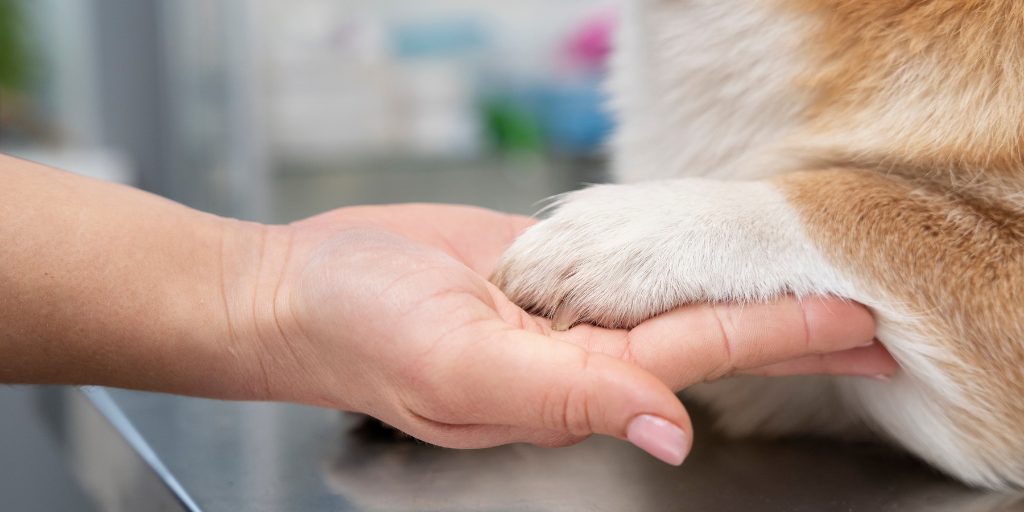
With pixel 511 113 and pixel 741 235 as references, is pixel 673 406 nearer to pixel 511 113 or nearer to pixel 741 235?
pixel 741 235

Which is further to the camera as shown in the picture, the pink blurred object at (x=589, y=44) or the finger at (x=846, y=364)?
the pink blurred object at (x=589, y=44)

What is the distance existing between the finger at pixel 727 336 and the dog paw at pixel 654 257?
0.04ft

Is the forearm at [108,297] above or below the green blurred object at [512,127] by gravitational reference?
above

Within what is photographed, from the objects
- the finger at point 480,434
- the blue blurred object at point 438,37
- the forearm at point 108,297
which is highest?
the blue blurred object at point 438,37

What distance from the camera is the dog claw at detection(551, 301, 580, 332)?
19.3 inches

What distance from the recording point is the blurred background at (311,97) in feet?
7.73

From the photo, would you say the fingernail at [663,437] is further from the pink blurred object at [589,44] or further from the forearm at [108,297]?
the pink blurred object at [589,44]

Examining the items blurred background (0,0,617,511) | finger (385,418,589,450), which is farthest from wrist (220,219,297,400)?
blurred background (0,0,617,511)

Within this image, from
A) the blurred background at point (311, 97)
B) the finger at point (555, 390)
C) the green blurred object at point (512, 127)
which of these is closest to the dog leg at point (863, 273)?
the finger at point (555, 390)

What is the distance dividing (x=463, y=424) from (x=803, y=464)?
1.00 ft

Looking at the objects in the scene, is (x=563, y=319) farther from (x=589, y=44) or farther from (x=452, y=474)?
(x=589, y=44)

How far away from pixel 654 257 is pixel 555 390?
168 millimetres

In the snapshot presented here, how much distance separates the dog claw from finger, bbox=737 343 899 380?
15 cm

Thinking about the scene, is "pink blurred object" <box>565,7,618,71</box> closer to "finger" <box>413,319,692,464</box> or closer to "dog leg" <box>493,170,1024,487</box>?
"dog leg" <box>493,170,1024,487</box>
